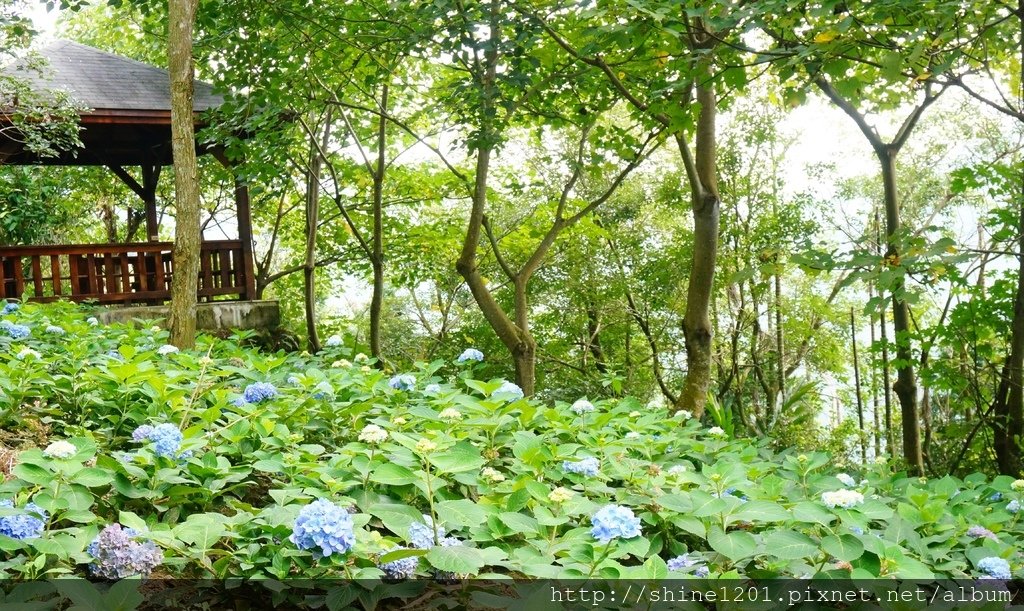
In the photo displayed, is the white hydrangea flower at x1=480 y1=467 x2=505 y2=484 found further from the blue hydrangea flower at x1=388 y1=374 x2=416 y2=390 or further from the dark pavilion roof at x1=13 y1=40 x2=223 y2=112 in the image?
the dark pavilion roof at x1=13 y1=40 x2=223 y2=112

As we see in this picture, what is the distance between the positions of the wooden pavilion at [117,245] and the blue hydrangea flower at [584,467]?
824cm

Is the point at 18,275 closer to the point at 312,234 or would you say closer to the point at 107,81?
the point at 107,81

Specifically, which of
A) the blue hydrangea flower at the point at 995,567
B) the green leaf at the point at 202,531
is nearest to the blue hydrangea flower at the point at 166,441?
the green leaf at the point at 202,531

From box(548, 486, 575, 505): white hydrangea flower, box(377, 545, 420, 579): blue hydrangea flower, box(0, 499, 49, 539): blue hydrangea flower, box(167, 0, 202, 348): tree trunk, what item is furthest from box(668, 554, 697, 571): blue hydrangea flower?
box(167, 0, 202, 348): tree trunk

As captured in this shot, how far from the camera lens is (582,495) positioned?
2.09 meters

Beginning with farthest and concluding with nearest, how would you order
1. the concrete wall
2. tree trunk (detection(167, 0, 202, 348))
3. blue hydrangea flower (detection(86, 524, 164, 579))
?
1. the concrete wall
2. tree trunk (detection(167, 0, 202, 348))
3. blue hydrangea flower (detection(86, 524, 164, 579))

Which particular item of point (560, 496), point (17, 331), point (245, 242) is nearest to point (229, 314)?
point (245, 242)

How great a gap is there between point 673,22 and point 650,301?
9.07 metres

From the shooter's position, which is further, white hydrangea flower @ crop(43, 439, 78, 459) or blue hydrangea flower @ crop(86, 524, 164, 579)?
white hydrangea flower @ crop(43, 439, 78, 459)

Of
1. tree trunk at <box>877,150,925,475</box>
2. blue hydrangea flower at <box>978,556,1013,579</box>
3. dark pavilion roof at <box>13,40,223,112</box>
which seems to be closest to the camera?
blue hydrangea flower at <box>978,556,1013,579</box>

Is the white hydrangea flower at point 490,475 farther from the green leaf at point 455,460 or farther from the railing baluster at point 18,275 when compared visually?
the railing baluster at point 18,275

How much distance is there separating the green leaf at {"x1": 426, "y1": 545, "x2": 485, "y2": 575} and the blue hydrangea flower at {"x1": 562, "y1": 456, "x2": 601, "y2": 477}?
23.0 inches

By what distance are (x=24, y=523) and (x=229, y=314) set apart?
8910 millimetres

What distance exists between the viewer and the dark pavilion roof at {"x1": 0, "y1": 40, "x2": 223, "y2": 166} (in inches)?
380
